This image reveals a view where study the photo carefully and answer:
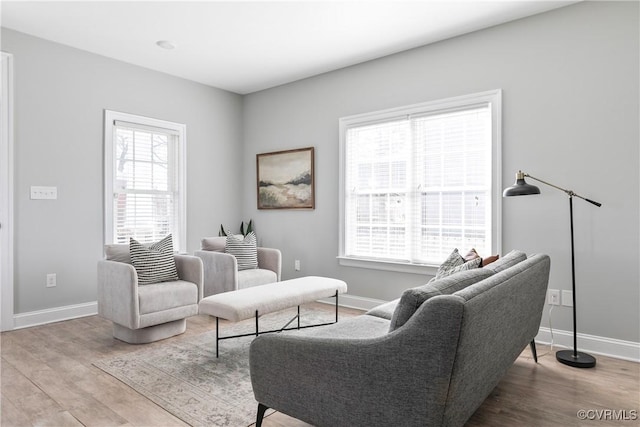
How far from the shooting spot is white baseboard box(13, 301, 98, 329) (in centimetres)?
359

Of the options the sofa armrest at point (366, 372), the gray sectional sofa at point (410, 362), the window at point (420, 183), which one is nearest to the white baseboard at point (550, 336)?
the window at point (420, 183)

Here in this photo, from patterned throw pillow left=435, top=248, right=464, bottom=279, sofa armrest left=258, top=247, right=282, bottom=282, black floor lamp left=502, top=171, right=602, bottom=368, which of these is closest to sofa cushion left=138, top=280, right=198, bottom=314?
sofa armrest left=258, top=247, right=282, bottom=282

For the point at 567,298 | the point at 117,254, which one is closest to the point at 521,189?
the point at 567,298

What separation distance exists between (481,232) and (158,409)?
9.17 feet

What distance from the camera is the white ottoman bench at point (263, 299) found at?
2.61 metres

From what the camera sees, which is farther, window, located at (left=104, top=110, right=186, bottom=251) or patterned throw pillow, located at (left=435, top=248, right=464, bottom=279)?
window, located at (left=104, top=110, right=186, bottom=251)

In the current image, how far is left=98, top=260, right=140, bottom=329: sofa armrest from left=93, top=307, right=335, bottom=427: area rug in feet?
0.92

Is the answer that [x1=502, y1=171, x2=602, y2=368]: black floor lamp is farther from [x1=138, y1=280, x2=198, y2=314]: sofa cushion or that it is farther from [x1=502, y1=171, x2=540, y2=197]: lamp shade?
[x1=138, y1=280, x2=198, y2=314]: sofa cushion

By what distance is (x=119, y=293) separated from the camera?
310 cm

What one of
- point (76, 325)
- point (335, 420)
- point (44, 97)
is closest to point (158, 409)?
point (335, 420)

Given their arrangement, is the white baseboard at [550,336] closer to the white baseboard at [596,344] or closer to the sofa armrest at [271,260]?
the white baseboard at [596,344]

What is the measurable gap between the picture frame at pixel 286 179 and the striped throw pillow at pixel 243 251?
859mm

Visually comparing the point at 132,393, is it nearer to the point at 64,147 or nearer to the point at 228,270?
the point at 228,270

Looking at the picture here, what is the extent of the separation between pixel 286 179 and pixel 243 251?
46.2 inches
